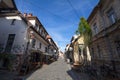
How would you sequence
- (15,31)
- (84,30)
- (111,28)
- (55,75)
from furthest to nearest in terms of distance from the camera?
(84,30), (15,31), (55,75), (111,28)

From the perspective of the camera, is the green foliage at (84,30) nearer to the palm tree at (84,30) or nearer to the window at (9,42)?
the palm tree at (84,30)

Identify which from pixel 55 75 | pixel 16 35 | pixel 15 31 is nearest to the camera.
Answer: pixel 55 75

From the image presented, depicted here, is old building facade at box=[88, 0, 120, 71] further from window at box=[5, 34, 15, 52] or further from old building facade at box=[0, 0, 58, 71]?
window at box=[5, 34, 15, 52]

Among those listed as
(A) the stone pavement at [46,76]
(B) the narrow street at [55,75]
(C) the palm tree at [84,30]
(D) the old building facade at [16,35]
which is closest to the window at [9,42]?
(D) the old building facade at [16,35]

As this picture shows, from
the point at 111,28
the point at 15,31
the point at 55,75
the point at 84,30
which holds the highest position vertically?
the point at 84,30

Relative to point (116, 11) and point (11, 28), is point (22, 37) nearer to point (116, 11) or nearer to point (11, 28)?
point (11, 28)

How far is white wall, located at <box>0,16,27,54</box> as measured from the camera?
12.0m

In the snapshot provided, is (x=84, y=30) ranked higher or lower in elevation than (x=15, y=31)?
higher

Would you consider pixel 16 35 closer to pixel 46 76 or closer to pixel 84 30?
pixel 46 76

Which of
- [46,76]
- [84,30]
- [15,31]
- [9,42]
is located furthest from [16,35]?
[84,30]

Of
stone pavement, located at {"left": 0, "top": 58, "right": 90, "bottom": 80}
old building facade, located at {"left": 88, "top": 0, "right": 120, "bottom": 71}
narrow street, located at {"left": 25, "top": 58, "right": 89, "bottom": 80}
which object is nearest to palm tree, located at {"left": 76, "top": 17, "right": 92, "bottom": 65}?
old building facade, located at {"left": 88, "top": 0, "right": 120, "bottom": 71}

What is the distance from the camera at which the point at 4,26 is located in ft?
43.7

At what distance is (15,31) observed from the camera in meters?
12.8

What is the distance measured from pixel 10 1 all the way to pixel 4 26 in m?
4.67
